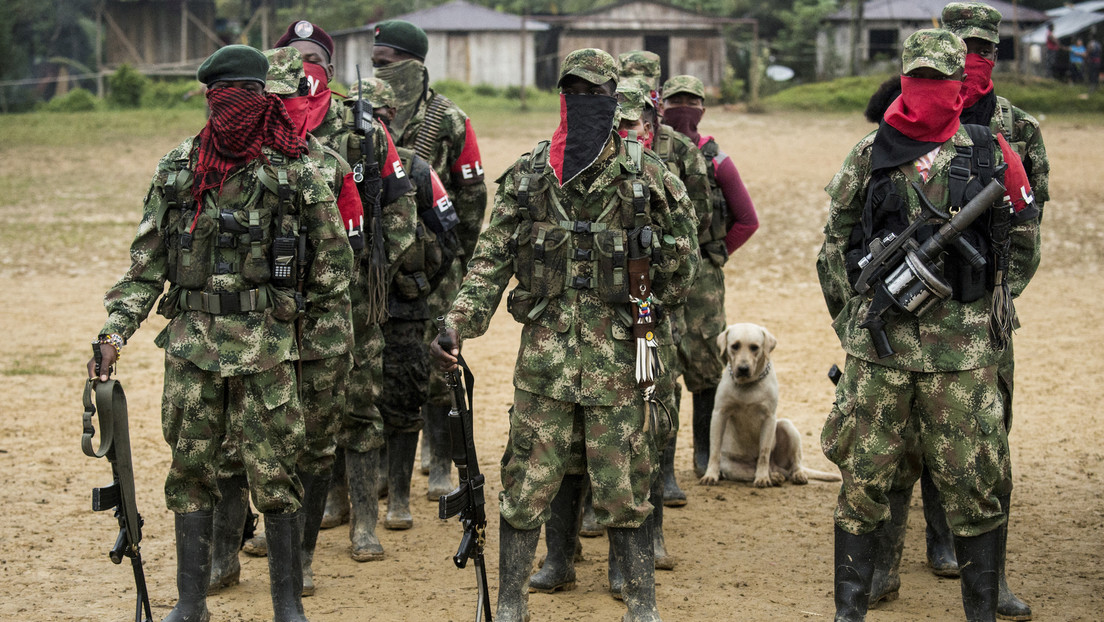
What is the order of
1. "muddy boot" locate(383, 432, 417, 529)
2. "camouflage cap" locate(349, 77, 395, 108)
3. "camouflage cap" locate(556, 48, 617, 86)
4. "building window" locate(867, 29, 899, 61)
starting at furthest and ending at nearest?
1. "building window" locate(867, 29, 899, 61)
2. "muddy boot" locate(383, 432, 417, 529)
3. "camouflage cap" locate(349, 77, 395, 108)
4. "camouflage cap" locate(556, 48, 617, 86)

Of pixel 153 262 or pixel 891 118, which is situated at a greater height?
pixel 891 118

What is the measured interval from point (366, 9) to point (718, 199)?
36.0 meters

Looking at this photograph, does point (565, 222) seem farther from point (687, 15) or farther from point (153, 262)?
point (687, 15)

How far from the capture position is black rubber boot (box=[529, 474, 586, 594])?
18.9ft

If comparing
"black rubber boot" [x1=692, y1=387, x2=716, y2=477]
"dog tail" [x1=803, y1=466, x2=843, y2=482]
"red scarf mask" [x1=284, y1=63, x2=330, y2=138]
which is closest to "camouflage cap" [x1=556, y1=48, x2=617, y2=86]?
"red scarf mask" [x1=284, y1=63, x2=330, y2=138]

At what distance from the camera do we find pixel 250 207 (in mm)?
5191

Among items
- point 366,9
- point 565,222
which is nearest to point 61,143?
point 366,9

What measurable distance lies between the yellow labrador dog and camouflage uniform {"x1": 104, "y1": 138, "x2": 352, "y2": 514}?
A: 128 inches

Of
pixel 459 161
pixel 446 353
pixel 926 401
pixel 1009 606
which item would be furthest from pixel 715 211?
pixel 446 353

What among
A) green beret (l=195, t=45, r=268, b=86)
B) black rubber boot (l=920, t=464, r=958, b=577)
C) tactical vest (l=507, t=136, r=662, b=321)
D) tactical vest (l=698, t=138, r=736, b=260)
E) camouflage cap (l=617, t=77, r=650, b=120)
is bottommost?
black rubber boot (l=920, t=464, r=958, b=577)

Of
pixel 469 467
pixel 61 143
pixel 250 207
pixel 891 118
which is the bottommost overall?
pixel 61 143

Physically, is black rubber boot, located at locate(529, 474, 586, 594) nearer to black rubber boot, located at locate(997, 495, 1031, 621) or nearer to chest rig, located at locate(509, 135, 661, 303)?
chest rig, located at locate(509, 135, 661, 303)

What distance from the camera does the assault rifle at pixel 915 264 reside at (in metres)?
4.74

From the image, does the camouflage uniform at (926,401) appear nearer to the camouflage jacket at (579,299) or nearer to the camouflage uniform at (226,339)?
the camouflage jacket at (579,299)
